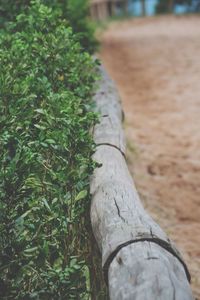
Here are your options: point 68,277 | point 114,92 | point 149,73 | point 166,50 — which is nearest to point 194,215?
point 114,92

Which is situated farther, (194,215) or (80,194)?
(194,215)

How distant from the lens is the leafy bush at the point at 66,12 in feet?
18.0

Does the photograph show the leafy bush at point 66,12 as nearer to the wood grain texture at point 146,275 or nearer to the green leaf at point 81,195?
the green leaf at point 81,195

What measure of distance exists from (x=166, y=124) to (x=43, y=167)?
4254 millimetres

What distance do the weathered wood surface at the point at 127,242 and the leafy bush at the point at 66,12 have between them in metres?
1.66

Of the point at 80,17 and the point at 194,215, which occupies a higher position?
the point at 80,17

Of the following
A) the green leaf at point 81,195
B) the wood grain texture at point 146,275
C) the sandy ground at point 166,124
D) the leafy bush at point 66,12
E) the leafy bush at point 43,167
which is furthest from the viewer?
the leafy bush at point 66,12

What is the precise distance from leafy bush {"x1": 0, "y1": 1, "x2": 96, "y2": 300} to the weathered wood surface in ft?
0.45

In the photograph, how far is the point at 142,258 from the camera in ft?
7.53

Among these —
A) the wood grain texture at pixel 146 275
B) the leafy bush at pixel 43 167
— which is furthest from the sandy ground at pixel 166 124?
the wood grain texture at pixel 146 275

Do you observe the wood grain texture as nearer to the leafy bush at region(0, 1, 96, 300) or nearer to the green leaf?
the leafy bush at region(0, 1, 96, 300)

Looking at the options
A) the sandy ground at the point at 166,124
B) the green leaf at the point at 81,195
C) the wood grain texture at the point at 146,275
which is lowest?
the wood grain texture at the point at 146,275

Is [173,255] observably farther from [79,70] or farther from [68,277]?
[79,70]

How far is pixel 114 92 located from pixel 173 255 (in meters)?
2.95
